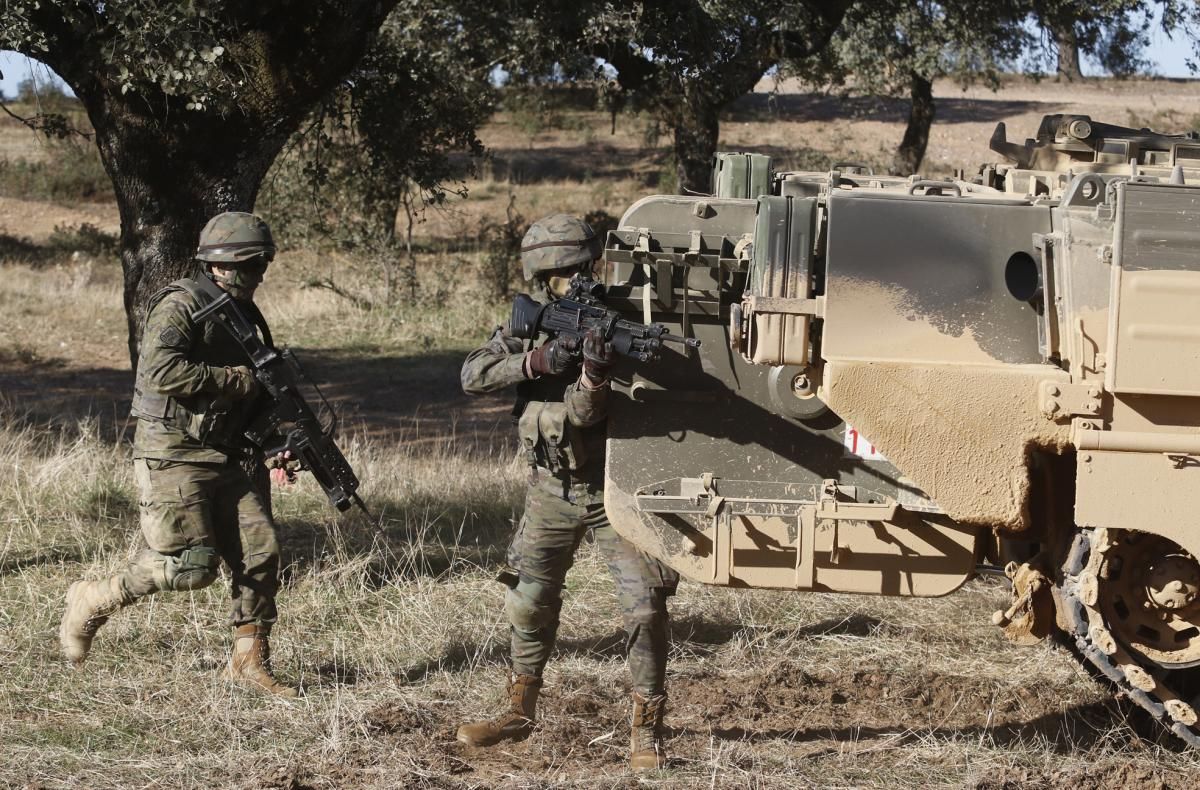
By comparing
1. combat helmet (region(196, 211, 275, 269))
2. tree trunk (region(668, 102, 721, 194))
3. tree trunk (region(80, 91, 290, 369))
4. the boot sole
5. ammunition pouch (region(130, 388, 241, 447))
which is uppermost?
tree trunk (region(668, 102, 721, 194))

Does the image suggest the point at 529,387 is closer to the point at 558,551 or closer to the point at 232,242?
the point at 558,551

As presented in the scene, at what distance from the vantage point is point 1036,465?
432 centimetres

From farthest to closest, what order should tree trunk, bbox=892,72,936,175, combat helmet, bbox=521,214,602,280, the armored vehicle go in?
tree trunk, bbox=892,72,936,175, combat helmet, bbox=521,214,602,280, the armored vehicle

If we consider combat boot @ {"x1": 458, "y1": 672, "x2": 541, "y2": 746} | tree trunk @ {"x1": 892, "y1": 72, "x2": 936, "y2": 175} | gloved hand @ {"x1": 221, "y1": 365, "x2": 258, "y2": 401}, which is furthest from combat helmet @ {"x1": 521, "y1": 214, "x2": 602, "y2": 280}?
tree trunk @ {"x1": 892, "y1": 72, "x2": 936, "y2": 175}

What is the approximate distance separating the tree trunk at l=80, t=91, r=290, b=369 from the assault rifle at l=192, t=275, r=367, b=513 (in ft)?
8.42

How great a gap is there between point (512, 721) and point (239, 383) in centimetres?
161

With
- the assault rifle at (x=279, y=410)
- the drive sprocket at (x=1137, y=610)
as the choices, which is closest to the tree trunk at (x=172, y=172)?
the assault rifle at (x=279, y=410)

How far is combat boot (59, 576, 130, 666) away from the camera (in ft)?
17.6

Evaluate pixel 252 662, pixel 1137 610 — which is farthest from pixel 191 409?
pixel 1137 610

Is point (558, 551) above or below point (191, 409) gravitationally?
below

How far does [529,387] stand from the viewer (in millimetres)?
4902

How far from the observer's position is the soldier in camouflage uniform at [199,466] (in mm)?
5254

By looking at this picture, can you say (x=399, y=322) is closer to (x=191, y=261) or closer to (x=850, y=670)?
(x=191, y=261)

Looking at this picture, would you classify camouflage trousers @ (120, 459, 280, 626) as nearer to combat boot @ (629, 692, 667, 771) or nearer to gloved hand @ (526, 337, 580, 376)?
gloved hand @ (526, 337, 580, 376)
